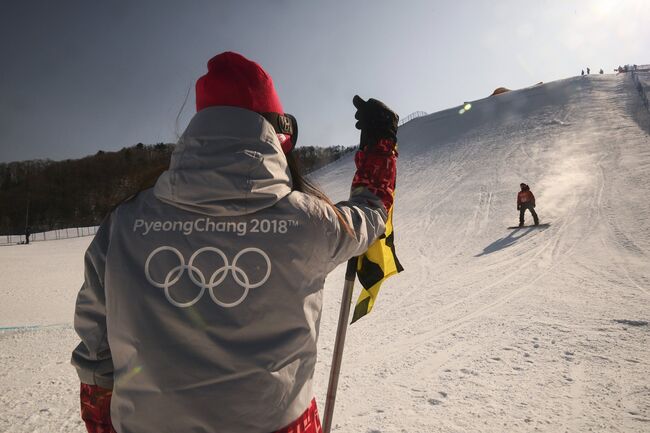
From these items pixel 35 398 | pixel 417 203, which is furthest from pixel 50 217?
pixel 35 398

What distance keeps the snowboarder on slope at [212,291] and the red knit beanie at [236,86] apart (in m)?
0.10

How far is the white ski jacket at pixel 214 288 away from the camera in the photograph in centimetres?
106

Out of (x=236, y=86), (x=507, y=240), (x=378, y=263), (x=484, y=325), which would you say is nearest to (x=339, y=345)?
(x=378, y=263)

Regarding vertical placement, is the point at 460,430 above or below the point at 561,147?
below

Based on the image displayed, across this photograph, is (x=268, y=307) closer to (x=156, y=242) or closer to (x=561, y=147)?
(x=156, y=242)

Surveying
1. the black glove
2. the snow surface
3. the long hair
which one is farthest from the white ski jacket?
the snow surface

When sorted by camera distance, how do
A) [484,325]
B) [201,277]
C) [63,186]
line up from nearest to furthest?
[201,277] → [484,325] → [63,186]

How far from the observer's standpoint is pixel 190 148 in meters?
1.17

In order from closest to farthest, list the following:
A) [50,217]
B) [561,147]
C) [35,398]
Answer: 1. [35,398]
2. [561,147]
3. [50,217]

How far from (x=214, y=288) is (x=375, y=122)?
44.9 inches

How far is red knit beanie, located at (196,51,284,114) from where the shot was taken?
132 cm

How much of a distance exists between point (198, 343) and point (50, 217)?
2619 inches

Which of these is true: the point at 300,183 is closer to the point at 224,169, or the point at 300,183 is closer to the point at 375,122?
the point at 224,169

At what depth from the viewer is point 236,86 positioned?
1.33 metres
